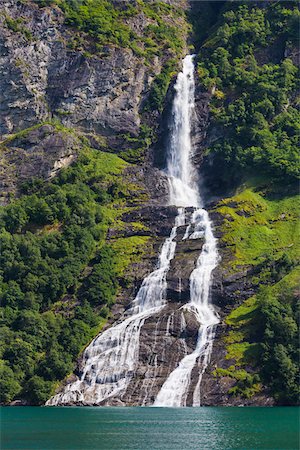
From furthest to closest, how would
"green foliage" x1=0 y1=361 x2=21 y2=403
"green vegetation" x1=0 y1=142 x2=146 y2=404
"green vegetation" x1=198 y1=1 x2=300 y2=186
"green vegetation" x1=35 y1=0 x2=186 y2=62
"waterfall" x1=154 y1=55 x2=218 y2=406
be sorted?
"green vegetation" x1=35 y1=0 x2=186 y2=62 < "green vegetation" x1=198 y1=1 x2=300 y2=186 < "green vegetation" x1=0 y1=142 x2=146 y2=404 < "waterfall" x1=154 y1=55 x2=218 y2=406 < "green foliage" x1=0 y1=361 x2=21 y2=403

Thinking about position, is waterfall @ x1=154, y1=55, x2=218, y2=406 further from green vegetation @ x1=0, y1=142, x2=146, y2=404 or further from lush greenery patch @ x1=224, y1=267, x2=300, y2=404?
green vegetation @ x1=0, y1=142, x2=146, y2=404

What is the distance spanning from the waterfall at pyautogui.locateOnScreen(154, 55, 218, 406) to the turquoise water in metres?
6.12

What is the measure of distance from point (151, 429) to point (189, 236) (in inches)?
1838

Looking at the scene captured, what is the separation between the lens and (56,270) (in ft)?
305

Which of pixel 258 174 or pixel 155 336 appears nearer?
pixel 155 336

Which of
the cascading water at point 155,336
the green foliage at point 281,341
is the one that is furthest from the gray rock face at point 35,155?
the green foliage at point 281,341

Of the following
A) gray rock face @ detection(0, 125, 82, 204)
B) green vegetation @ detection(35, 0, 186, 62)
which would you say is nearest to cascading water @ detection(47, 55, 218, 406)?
gray rock face @ detection(0, 125, 82, 204)

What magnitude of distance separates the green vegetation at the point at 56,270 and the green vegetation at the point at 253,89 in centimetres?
1807

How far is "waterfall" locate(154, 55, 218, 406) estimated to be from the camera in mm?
77500

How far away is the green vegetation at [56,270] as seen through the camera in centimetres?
8044

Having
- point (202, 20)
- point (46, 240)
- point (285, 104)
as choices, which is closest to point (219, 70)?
point (285, 104)

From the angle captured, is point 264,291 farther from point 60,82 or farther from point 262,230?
point 60,82

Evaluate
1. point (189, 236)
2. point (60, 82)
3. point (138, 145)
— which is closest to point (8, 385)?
point (189, 236)

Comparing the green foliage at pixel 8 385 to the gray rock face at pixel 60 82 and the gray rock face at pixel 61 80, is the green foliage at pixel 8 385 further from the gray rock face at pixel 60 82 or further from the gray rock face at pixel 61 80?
the gray rock face at pixel 60 82
